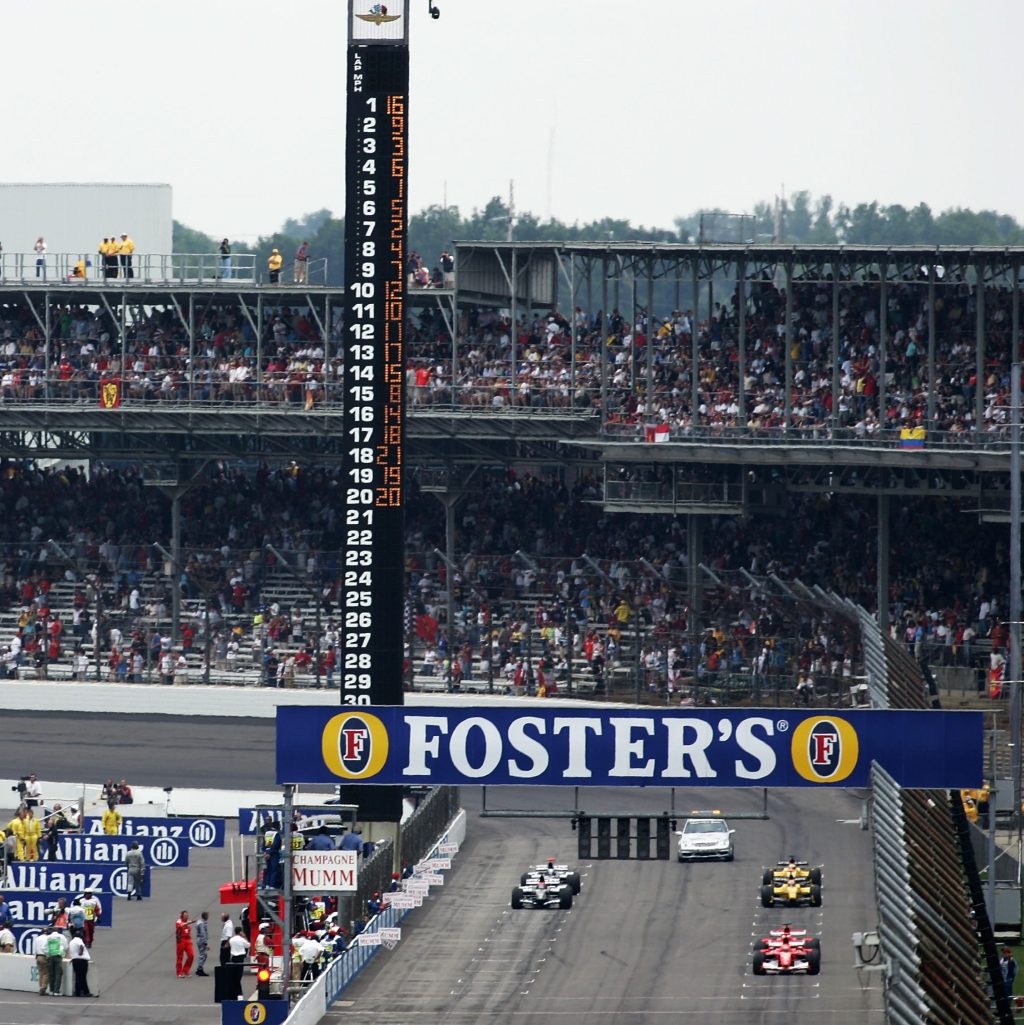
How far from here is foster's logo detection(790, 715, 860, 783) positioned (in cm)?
2894

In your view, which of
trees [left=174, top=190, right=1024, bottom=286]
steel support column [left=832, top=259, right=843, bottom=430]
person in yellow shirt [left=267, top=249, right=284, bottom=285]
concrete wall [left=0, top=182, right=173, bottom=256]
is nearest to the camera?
steel support column [left=832, top=259, right=843, bottom=430]

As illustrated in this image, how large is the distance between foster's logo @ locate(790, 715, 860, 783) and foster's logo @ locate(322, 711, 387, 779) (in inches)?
209

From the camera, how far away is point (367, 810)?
136 ft

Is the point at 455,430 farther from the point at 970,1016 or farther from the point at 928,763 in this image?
the point at 970,1016

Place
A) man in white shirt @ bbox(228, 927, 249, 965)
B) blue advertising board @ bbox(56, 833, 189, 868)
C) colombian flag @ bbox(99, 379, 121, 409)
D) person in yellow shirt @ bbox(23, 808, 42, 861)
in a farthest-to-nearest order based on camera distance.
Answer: colombian flag @ bbox(99, 379, 121, 409)
person in yellow shirt @ bbox(23, 808, 42, 861)
blue advertising board @ bbox(56, 833, 189, 868)
man in white shirt @ bbox(228, 927, 249, 965)

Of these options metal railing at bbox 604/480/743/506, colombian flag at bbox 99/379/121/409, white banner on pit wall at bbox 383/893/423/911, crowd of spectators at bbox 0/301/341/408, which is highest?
crowd of spectators at bbox 0/301/341/408

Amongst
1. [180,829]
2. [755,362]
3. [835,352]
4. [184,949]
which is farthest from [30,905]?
[755,362]

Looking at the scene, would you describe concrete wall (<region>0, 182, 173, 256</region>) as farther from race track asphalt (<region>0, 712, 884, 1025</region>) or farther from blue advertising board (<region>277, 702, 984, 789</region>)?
blue advertising board (<region>277, 702, 984, 789</region>)

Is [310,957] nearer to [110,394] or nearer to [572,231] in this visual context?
[110,394]

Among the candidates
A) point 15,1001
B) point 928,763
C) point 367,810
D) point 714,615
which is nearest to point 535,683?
point 714,615

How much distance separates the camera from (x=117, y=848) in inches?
1654

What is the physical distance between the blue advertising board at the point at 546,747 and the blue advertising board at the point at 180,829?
46.7 ft

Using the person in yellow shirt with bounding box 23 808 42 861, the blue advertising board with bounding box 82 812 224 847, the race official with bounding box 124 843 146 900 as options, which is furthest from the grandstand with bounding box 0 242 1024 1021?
the race official with bounding box 124 843 146 900

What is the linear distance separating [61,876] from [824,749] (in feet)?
51.1
